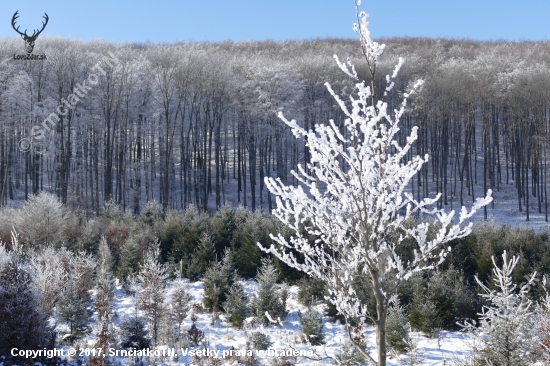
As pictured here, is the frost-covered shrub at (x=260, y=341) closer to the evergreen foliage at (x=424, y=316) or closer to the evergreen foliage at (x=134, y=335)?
the evergreen foliage at (x=134, y=335)

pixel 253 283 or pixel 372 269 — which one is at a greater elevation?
pixel 372 269

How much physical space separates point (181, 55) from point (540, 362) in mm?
32109

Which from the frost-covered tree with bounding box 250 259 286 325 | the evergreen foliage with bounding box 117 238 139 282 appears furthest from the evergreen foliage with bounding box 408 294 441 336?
the evergreen foliage with bounding box 117 238 139 282

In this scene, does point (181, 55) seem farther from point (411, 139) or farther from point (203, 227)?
point (411, 139)

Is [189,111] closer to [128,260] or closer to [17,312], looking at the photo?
[128,260]

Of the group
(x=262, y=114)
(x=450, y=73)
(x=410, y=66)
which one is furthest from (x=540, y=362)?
(x=410, y=66)

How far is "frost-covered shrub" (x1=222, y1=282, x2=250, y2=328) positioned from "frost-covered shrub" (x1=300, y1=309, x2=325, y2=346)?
1.54 meters

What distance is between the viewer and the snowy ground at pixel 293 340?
7.99 m

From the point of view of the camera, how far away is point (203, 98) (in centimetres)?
3419

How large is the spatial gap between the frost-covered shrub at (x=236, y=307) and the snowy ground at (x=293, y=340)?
0.69 ft

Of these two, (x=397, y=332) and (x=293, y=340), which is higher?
(x=397, y=332)

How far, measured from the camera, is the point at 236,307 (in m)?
9.91

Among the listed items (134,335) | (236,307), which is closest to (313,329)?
(236,307)

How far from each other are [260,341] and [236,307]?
5.10ft
